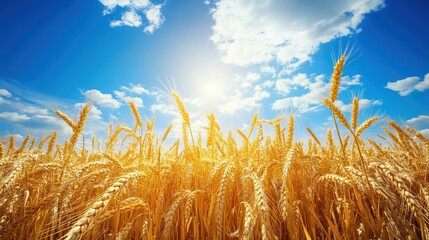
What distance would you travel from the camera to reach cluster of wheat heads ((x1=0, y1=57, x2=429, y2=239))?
183 cm

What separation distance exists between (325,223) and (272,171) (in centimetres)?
93

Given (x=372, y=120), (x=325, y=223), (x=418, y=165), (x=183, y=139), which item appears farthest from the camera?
(x=183, y=139)

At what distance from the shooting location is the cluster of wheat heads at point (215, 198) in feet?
6.02

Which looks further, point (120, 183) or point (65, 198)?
point (65, 198)

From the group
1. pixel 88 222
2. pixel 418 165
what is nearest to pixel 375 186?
pixel 418 165

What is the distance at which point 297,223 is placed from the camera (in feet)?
7.09

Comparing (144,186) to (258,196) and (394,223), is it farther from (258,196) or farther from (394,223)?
(394,223)

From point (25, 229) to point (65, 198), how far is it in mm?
503

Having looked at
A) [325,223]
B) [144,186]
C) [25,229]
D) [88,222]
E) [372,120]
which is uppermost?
[372,120]

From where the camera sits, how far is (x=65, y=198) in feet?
6.63

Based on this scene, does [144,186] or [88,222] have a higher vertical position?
[144,186]

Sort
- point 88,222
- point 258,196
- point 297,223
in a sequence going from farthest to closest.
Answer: point 297,223 < point 258,196 < point 88,222

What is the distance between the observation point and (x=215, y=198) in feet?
8.41

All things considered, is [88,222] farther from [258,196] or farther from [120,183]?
[258,196]
